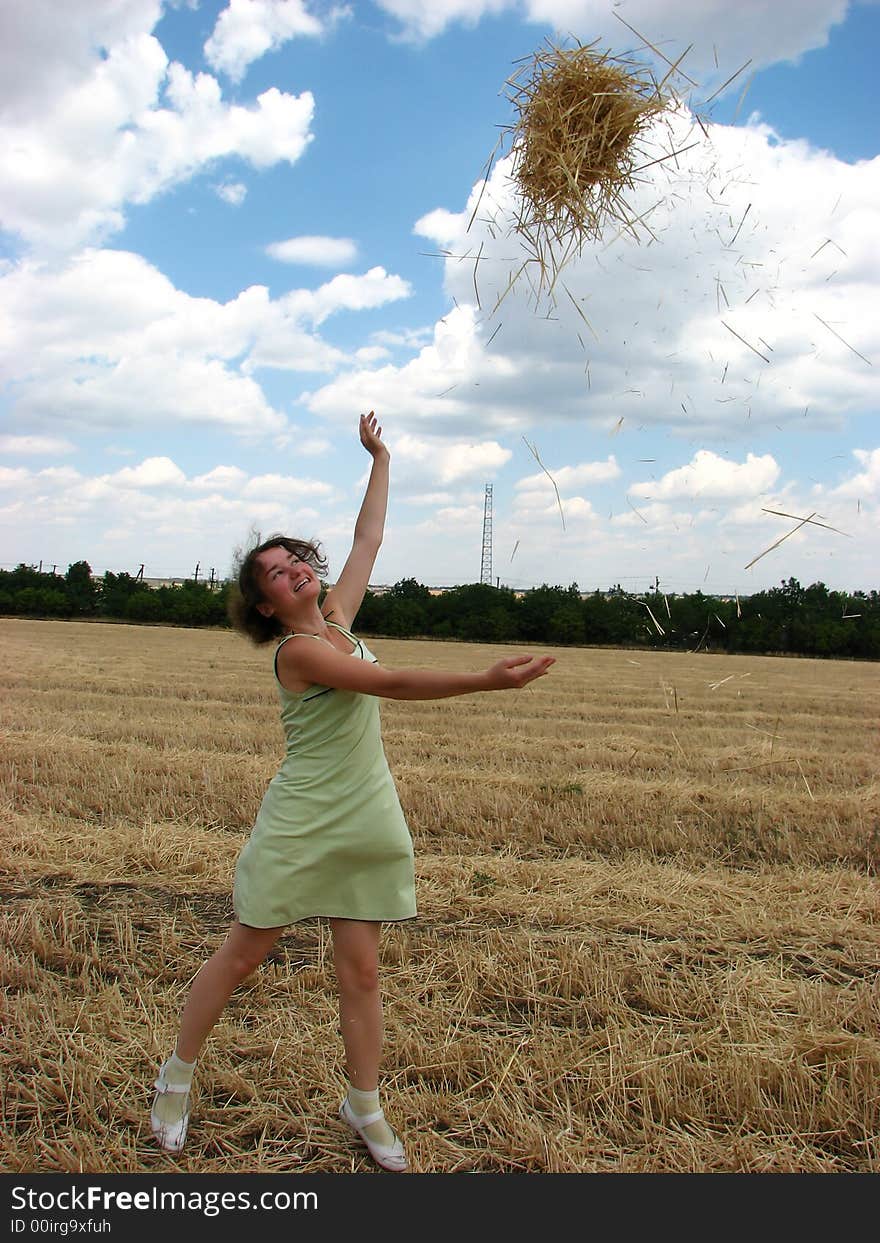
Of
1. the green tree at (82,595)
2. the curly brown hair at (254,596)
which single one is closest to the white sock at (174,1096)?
the curly brown hair at (254,596)

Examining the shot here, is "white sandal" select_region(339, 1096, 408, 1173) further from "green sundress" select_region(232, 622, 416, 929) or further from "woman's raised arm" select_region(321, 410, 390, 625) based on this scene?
"woman's raised arm" select_region(321, 410, 390, 625)

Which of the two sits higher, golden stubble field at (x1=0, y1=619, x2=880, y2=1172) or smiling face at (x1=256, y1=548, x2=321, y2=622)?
smiling face at (x1=256, y1=548, x2=321, y2=622)

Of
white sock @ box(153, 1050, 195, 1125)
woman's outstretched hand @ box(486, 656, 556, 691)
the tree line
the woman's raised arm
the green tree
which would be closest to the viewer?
woman's outstretched hand @ box(486, 656, 556, 691)

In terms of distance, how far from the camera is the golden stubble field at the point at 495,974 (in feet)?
8.61

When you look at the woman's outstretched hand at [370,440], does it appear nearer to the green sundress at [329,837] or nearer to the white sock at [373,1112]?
the green sundress at [329,837]

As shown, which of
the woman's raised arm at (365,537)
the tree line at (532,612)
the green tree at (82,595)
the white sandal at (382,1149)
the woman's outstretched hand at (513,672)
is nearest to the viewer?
the woman's outstretched hand at (513,672)

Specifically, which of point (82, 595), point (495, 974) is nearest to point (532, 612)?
point (82, 595)

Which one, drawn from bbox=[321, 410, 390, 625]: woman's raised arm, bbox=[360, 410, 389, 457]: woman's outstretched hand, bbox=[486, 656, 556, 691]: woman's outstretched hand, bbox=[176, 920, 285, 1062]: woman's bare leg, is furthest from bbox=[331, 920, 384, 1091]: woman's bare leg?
bbox=[360, 410, 389, 457]: woman's outstretched hand

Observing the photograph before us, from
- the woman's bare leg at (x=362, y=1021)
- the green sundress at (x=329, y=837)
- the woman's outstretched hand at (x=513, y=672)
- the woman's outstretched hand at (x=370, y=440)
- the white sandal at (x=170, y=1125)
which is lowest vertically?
the white sandal at (x=170, y=1125)

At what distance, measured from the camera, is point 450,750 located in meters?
8.98

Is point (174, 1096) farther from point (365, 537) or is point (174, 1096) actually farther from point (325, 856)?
point (365, 537)

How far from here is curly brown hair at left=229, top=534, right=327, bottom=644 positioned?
2.66 metres

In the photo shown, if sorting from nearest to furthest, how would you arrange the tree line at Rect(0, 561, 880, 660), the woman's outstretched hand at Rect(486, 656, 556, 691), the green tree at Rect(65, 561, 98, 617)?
the woman's outstretched hand at Rect(486, 656, 556, 691)
the tree line at Rect(0, 561, 880, 660)
the green tree at Rect(65, 561, 98, 617)

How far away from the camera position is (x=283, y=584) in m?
2.58
